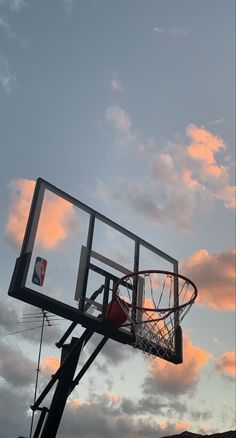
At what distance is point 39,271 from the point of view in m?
9.52

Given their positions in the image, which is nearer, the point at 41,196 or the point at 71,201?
the point at 41,196

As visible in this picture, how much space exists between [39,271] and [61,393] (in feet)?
9.72

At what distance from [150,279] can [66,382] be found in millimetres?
3003

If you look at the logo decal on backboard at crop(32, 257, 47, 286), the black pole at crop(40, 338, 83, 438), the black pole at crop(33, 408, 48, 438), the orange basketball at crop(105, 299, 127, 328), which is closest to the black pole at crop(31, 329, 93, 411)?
the black pole at crop(40, 338, 83, 438)

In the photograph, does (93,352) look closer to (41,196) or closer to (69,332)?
(69,332)

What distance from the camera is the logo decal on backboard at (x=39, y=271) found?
944 centimetres

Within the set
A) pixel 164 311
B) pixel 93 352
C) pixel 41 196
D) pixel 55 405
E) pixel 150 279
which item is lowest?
pixel 55 405

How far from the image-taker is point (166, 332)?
36.1 feet

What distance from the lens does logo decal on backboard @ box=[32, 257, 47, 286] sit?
944cm

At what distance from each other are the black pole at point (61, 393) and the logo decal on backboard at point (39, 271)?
2.19m

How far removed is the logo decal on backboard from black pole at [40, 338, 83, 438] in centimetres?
219

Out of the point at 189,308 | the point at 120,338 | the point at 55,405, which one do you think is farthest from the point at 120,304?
the point at 55,405

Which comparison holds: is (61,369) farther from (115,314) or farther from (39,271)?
(39,271)

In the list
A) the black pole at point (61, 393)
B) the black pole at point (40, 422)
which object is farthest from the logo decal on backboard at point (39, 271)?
the black pole at point (40, 422)
